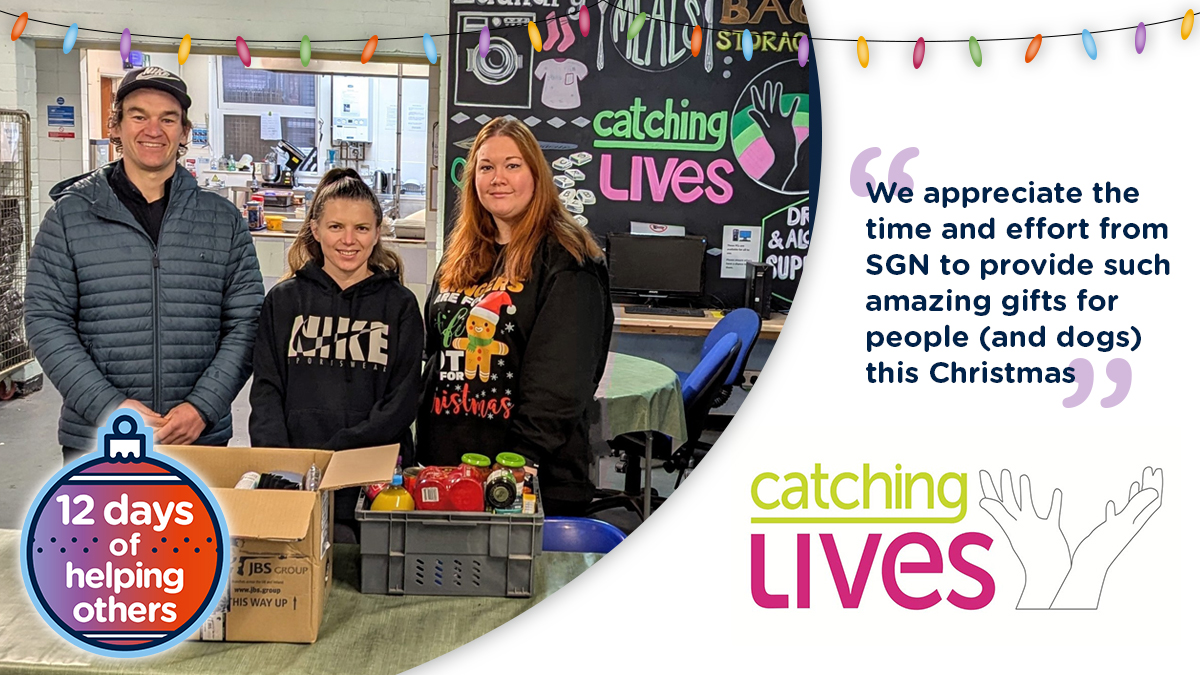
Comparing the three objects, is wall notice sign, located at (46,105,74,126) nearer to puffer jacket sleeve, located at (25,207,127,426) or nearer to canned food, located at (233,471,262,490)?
puffer jacket sleeve, located at (25,207,127,426)

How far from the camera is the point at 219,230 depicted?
175 cm

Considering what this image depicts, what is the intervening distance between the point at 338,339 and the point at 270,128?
35cm

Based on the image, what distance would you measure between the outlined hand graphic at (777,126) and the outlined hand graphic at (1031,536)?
2.43ft

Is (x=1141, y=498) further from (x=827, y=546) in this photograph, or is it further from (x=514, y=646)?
(x=514, y=646)

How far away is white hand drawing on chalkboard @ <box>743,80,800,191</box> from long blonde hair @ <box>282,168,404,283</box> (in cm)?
64

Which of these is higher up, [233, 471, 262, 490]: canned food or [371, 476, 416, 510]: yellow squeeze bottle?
[233, 471, 262, 490]: canned food

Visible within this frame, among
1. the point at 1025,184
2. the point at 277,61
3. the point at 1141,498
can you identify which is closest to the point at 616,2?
the point at 277,61

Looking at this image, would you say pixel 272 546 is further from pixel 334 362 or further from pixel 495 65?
pixel 495 65

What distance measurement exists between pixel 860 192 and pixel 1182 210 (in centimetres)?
63

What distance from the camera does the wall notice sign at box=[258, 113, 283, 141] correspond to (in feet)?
5.59

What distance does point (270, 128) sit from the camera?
171 centimetres

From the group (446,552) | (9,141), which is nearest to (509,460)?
(446,552)

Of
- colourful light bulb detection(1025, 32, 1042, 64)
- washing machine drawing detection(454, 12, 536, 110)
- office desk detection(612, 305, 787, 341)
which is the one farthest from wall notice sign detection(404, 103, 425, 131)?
colourful light bulb detection(1025, 32, 1042, 64)

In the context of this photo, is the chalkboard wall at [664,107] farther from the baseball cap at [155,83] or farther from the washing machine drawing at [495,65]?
the baseball cap at [155,83]
